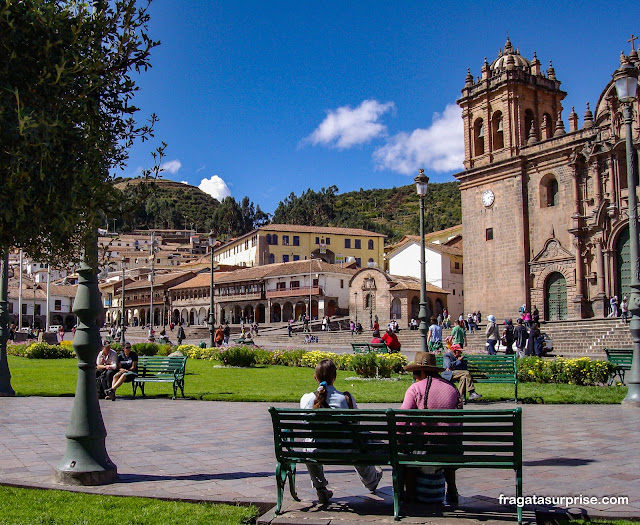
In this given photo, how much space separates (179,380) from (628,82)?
10.6m

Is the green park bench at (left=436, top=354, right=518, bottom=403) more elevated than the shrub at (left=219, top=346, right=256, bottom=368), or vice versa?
the green park bench at (left=436, top=354, right=518, bottom=403)

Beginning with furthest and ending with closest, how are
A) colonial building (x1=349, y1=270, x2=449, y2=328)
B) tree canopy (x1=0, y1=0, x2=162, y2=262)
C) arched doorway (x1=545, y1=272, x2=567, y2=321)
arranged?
colonial building (x1=349, y1=270, x2=449, y2=328)
arched doorway (x1=545, y1=272, x2=567, y2=321)
tree canopy (x1=0, y1=0, x2=162, y2=262)

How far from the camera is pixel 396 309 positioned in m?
50.6

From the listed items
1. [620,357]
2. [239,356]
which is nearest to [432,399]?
[620,357]

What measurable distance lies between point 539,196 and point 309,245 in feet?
155

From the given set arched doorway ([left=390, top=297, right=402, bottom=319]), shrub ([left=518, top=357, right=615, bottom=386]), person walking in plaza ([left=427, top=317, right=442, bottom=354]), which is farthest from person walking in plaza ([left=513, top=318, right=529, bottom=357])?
arched doorway ([left=390, top=297, right=402, bottom=319])

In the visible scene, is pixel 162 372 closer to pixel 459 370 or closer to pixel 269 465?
pixel 459 370

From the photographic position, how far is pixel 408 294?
164 ft

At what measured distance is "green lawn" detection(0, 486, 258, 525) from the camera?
15.6ft

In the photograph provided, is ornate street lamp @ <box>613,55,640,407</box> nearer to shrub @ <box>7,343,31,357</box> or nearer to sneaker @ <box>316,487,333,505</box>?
sneaker @ <box>316,487,333,505</box>

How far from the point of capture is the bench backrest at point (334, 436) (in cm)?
500

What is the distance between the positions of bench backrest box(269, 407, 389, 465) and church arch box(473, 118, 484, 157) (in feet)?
133

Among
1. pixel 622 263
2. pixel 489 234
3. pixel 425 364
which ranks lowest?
pixel 425 364

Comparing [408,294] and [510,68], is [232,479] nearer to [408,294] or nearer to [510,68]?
[510,68]
